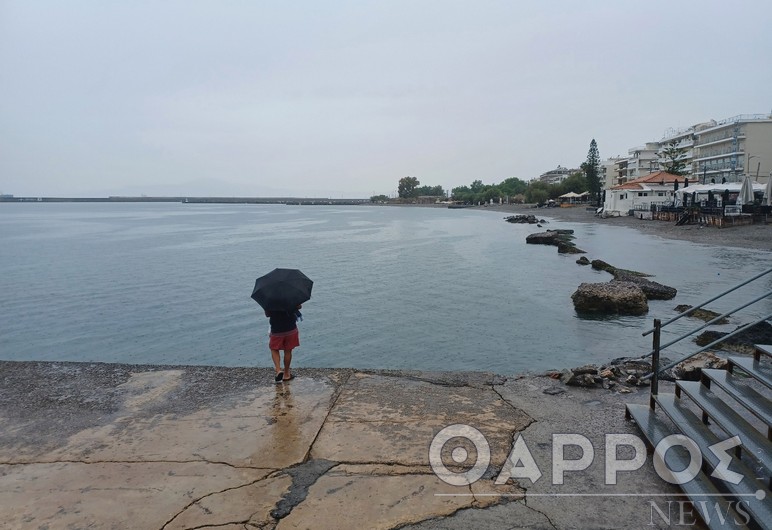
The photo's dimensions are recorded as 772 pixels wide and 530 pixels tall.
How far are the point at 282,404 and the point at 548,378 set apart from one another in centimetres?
383

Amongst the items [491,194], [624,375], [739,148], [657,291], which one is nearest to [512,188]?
[491,194]

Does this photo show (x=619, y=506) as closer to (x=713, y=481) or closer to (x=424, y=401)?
(x=713, y=481)

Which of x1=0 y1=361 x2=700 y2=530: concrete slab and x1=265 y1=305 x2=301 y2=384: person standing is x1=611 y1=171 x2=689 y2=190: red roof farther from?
x1=265 y1=305 x2=301 y2=384: person standing

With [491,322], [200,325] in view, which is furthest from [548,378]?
[200,325]

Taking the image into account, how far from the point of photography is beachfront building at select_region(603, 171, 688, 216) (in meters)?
62.7

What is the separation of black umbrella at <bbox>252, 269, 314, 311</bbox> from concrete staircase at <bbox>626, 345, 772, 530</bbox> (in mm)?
4298

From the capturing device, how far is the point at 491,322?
54.5 feet

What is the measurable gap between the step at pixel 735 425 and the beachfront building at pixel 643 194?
62361mm

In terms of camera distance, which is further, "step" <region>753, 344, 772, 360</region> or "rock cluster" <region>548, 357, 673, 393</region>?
"rock cluster" <region>548, 357, 673, 393</region>

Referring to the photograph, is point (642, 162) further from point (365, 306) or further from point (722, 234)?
point (365, 306)

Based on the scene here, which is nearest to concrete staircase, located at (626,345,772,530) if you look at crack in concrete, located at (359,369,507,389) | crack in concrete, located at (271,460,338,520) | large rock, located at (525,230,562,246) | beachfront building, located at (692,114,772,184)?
crack in concrete, located at (359,369,507,389)

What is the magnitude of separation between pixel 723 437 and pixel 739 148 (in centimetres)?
10409

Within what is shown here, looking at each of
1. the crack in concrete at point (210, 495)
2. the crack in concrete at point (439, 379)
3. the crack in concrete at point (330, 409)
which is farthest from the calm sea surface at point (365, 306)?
the crack in concrete at point (210, 495)

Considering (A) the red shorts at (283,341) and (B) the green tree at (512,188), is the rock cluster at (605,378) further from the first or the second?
(B) the green tree at (512,188)
